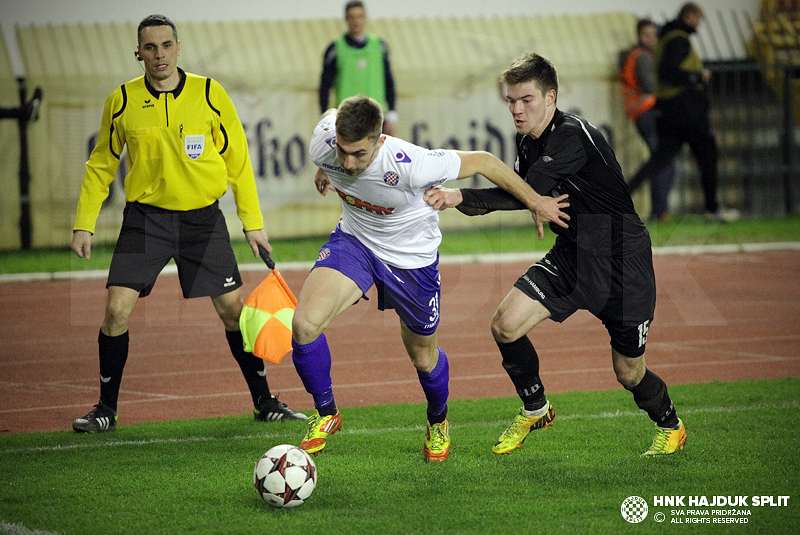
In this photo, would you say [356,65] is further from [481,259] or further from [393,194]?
[393,194]

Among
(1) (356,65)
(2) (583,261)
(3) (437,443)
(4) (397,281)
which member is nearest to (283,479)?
(3) (437,443)

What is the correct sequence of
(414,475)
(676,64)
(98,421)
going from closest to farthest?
1. (414,475)
2. (98,421)
3. (676,64)

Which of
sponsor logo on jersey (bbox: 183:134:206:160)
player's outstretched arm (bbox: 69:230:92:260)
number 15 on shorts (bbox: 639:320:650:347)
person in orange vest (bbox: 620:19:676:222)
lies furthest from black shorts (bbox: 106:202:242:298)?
person in orange vest (bbox: 620:19:676:222)

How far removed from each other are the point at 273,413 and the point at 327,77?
748 centimetres

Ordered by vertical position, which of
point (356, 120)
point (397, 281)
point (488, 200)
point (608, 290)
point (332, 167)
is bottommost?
point (608, 290)

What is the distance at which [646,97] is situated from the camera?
16.2m

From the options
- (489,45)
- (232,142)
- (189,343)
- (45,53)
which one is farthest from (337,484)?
(489,45)

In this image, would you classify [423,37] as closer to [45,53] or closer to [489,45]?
[489,45]

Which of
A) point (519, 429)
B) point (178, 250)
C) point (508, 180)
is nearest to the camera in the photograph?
point (508, 180)

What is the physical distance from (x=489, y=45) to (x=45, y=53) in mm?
7591

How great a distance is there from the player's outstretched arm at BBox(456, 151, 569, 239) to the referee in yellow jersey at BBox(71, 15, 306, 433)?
1.85m

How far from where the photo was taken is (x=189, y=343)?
30.9 ft

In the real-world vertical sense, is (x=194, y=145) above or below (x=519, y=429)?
above

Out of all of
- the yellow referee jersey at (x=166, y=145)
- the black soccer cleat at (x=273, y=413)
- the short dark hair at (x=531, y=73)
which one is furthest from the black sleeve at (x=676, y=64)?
A: the black soccer cleat at (x=273, y=413)
